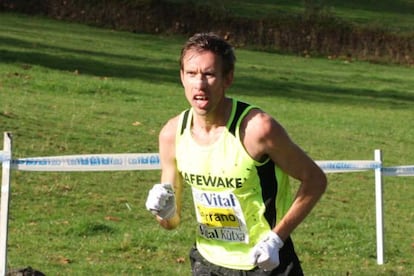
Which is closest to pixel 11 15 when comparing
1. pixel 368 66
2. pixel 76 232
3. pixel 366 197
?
pixel 368 66

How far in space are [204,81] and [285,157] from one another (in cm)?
54

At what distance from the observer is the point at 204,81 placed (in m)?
5.82

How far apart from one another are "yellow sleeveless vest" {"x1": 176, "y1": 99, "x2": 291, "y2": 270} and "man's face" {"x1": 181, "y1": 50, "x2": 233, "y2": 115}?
0.54ft

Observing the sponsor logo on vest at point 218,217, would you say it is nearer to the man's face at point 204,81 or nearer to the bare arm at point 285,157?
the bare arm at point 285,157

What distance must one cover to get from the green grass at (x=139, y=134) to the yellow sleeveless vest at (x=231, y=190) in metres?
4.67

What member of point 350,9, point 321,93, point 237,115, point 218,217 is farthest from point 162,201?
point 350,9

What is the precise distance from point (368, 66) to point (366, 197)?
74.8ft

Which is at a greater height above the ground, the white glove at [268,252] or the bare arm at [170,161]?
the bare arm at [170,161]

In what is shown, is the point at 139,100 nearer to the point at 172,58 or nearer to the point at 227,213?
the point at 172,58

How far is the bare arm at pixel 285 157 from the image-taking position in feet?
19.3

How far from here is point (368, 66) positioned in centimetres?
3869

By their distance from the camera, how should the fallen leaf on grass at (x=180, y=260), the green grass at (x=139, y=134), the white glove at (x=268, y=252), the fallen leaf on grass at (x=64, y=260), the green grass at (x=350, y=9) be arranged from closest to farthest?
the white glove at (x=268, y=252)
the fallen leaf on grass at (x=64, y=260)
the fallen leaf on grass at (x=180, y=260)
the green grass at (x=139, y=134)
the green grass at (x=350, y=9)

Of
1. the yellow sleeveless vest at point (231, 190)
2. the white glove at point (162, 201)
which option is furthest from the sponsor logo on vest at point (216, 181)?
the white glove at point (162, 201)

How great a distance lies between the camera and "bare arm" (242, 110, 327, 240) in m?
5.88
